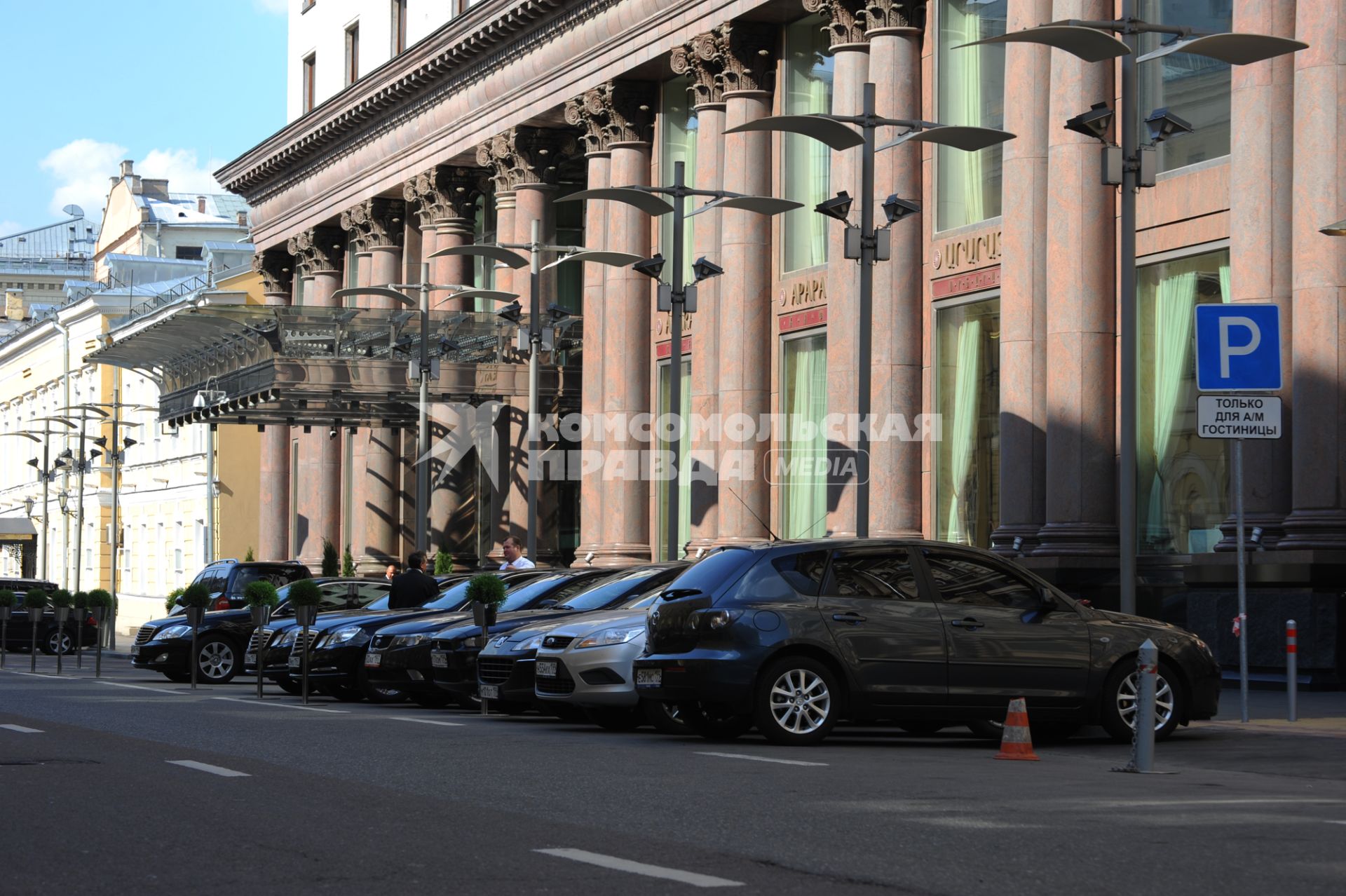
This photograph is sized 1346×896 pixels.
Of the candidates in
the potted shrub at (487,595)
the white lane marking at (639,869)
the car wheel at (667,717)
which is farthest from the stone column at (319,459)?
the white lane marking at (639,869)

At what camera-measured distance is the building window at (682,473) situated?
37906 millimetres

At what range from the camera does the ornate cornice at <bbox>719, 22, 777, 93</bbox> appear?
119 feet

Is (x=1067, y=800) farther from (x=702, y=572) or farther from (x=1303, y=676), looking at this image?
(x=1303, y=676)

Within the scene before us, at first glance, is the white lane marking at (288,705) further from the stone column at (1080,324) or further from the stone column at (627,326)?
the stone column at (627,326)

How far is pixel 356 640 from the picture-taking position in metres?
23.9

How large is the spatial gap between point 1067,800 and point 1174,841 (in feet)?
6.38

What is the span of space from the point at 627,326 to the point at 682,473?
12.6ft

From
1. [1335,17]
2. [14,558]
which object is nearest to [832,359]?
[1335,17]

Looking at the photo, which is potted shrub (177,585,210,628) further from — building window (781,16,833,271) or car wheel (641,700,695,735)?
building window (781,16,833,271)

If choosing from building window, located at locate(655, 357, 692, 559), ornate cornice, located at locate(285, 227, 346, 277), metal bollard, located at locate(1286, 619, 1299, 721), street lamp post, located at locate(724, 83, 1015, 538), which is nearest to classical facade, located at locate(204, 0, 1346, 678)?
building window, located at locate(655, 357, 692, 559)

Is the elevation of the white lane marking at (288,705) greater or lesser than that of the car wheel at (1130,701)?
lesser

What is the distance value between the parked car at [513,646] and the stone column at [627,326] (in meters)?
18.3

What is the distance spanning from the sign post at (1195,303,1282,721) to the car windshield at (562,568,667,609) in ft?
17.7

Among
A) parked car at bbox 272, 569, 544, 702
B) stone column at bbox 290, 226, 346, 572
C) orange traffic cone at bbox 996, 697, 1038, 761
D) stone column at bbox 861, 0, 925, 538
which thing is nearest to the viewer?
orange traffic cone at bbox 996, 697, 1038, 761
